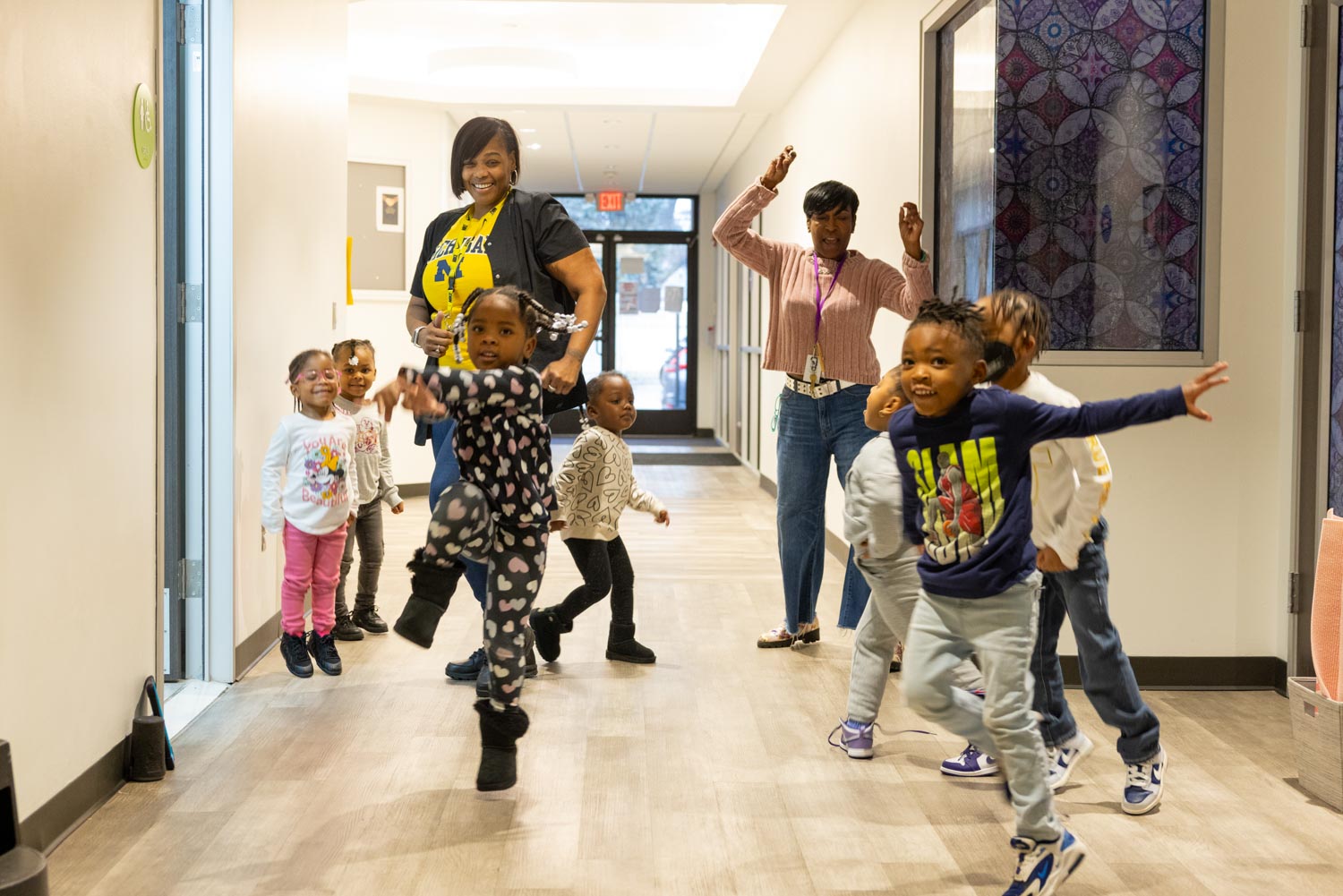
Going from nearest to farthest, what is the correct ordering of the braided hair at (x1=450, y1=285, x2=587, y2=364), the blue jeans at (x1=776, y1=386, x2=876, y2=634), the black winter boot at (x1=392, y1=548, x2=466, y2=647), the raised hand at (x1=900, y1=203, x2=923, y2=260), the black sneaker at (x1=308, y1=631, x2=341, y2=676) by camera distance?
the black winter boot at (x1=392, y1=548, x2=466, y2=647)
the braided hair at (x1=450, y1=285, x2=587, y2=364)
the raised hand at (x1=900, y1=203, x2=923, y2=260)
the black sneaker at (x1=308, y1=631, x2=341, y2=676)
the blue jeans at (x1=776, y1=386, x2=876, y2=634)

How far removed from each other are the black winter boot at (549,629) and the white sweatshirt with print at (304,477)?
705 millimetres

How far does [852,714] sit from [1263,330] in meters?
1.79

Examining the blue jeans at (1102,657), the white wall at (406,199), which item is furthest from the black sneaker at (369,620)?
the white wall at (406,199)

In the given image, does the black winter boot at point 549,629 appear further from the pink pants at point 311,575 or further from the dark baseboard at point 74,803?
the dark baseboard at point 74,803

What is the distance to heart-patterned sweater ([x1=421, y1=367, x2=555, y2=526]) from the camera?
271 centimetres

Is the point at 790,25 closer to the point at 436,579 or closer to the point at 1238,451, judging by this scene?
the point at 1238,451

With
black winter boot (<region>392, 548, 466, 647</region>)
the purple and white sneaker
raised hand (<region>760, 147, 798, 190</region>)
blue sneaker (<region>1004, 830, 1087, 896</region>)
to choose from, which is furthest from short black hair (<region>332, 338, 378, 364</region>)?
blue sneaker (<region>1004, 830, 1087, 896</region>)

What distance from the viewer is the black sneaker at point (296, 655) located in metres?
3.99

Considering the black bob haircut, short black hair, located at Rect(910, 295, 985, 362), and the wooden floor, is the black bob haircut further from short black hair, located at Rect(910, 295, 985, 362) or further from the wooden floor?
the wooden floor

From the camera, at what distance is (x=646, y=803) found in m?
2.90

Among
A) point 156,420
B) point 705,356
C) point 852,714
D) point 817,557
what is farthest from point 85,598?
point 705,356

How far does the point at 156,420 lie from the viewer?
319 cm

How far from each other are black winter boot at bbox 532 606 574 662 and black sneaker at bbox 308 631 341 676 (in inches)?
24.5

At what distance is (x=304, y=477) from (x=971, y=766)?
2.11 meters
